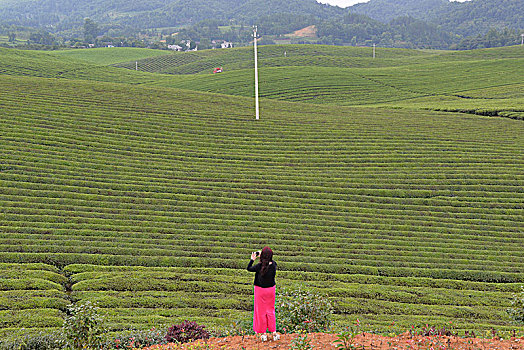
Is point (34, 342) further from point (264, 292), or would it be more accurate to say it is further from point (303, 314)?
point (303, 314)

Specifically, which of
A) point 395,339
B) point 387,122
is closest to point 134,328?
point 395,339

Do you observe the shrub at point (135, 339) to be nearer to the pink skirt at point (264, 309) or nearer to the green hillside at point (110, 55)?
the pink skirt at point (264, 309)

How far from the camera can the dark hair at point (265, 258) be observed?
9328 mm

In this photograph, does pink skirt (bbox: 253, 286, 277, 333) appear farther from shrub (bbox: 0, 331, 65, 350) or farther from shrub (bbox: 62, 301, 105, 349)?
shrub (bbox: 0, 331, 65, 350)

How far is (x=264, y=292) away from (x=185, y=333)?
232cm

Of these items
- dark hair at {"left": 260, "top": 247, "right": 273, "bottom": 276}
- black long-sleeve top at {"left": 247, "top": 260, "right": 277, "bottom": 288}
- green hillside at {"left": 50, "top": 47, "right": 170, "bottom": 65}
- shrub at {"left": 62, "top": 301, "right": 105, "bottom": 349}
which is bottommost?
shrub at {"left": 62, "top": 301, "right": 105, "bottom": 349}

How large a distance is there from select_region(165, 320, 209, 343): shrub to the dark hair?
7.72 ft

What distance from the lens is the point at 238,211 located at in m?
22.1

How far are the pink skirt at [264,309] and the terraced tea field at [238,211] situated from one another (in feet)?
8.09

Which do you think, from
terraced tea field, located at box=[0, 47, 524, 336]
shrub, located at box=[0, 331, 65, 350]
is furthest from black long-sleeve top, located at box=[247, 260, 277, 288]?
shrub, located at box=[0, 331, 65, 350]

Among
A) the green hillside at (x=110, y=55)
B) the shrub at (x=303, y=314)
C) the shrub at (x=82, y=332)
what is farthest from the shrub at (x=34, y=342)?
the green hillside at (x=110, y=55)

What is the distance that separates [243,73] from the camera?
83688 millimetres

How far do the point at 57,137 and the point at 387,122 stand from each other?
85.7ft

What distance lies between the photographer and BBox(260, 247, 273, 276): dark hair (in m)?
9.33
